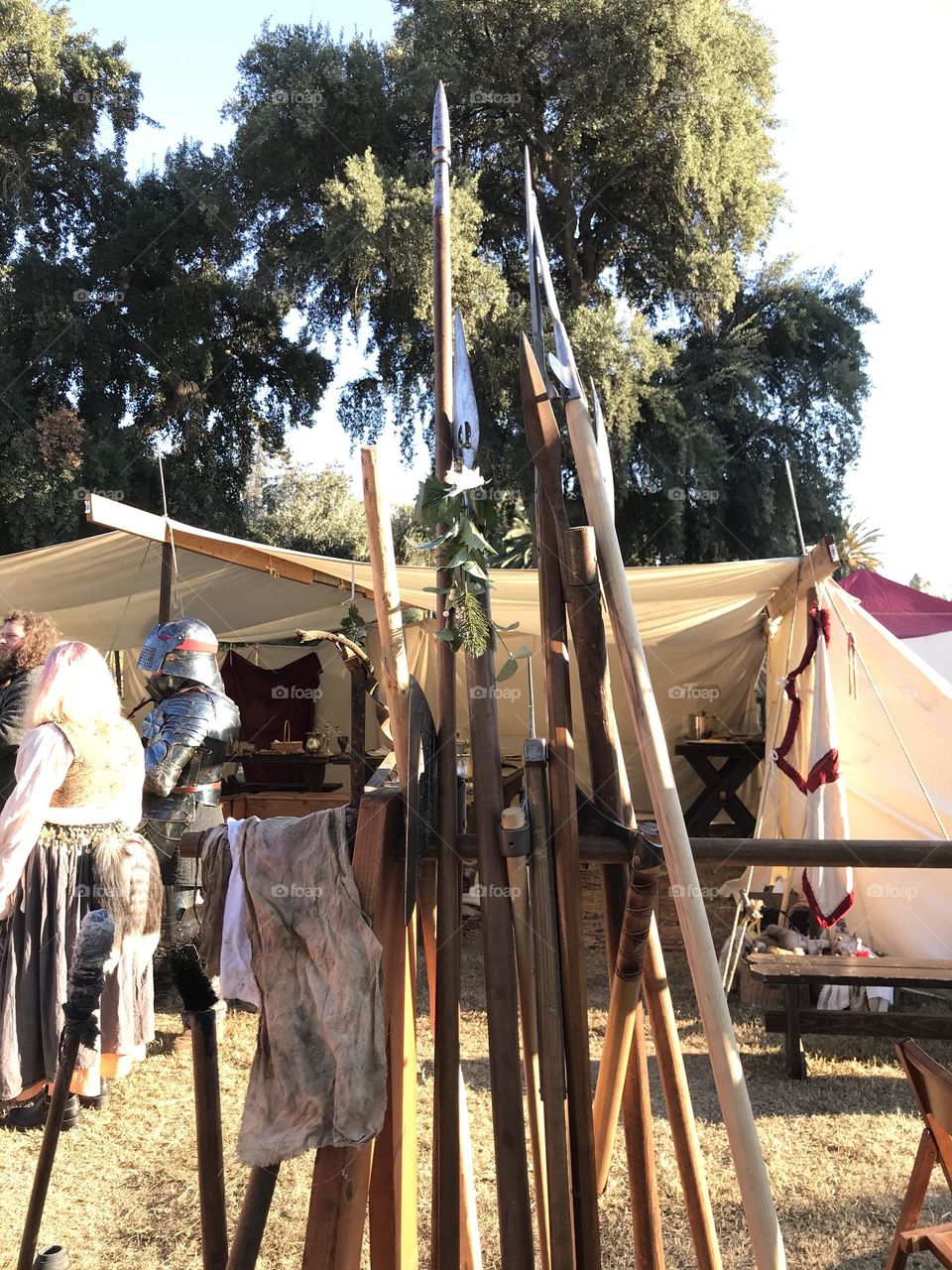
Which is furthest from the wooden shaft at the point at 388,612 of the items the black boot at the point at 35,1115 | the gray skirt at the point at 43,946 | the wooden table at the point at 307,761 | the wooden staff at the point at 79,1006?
the wooden table at the point at 307,761

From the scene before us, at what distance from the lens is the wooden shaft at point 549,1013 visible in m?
1.48

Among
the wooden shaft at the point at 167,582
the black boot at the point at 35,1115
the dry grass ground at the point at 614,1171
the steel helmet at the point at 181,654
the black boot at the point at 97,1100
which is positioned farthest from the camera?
the wooden shaft at the point at 167,582

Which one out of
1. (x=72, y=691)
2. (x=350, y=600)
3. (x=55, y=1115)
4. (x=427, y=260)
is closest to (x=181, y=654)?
(x=72, y=691)

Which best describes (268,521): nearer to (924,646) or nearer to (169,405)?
(169,405)

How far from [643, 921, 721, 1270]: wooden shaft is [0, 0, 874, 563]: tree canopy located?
11068 mm

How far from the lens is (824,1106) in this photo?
3600 mm

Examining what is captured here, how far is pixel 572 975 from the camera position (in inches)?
61.6

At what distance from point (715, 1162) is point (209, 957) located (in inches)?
90.1

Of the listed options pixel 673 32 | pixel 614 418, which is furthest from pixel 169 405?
pixel 673 32

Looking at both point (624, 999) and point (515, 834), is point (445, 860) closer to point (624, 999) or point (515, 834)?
point (515, 834)

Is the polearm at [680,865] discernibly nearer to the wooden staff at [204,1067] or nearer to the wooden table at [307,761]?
the wooden staff at [204,1067]

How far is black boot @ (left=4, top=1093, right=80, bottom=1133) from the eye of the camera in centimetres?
335

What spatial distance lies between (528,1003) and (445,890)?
0.27 metres

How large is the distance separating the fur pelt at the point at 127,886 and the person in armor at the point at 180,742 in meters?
1.00
